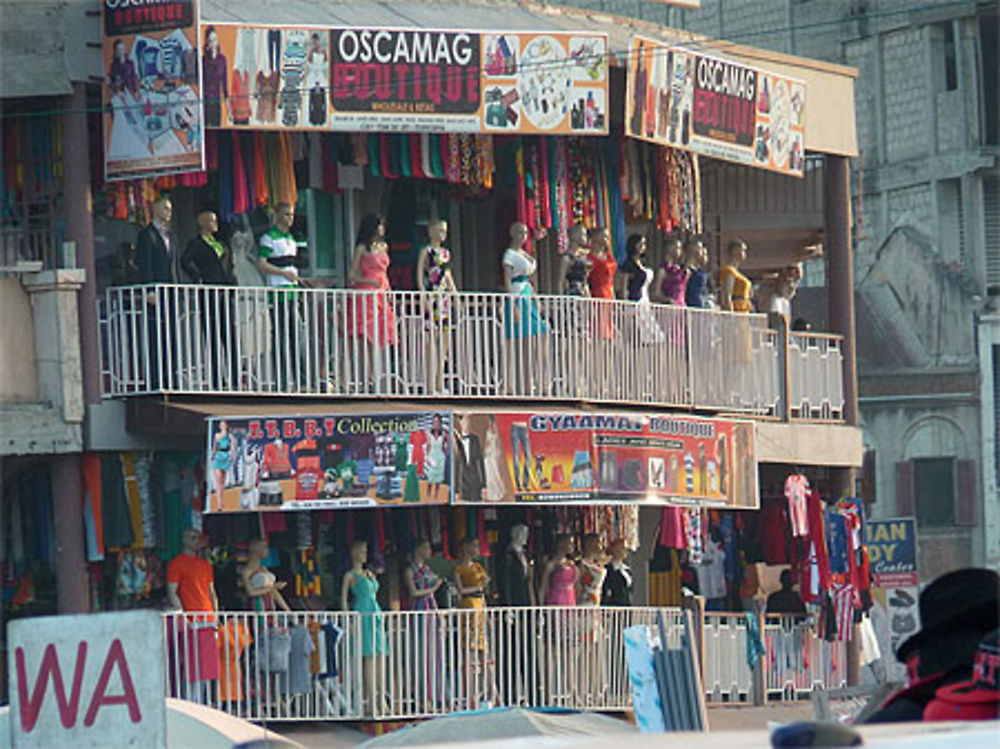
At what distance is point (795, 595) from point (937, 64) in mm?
27861

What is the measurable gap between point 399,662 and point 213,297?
10.9ft

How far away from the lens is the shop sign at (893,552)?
87.6 ft

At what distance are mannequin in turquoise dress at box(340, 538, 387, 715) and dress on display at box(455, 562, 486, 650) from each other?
2.67 feet

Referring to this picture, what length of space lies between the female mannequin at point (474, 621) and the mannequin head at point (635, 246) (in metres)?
3.18

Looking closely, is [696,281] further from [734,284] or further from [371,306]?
[371,306]

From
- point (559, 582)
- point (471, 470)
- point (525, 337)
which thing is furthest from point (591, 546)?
point (471, 470)

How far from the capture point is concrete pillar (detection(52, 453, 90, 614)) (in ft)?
71.1

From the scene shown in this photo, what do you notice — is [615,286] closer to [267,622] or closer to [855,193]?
[267,622]

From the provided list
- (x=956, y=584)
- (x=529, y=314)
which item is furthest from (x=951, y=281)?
(x=956, y=584)

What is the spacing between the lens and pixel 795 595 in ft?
86.6

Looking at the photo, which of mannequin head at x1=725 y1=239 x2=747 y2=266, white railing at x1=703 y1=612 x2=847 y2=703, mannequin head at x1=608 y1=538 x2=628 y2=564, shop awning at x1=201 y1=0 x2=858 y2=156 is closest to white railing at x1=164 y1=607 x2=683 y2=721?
mannequin head at x1=608 y1=538 x2=628 y2=564

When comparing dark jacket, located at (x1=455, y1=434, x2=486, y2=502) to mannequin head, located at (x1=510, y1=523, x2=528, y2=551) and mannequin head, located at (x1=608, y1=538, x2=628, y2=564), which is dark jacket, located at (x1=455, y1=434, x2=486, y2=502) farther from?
mannequin head, located at (x1=608, y1=538, x2=628, y2=564)

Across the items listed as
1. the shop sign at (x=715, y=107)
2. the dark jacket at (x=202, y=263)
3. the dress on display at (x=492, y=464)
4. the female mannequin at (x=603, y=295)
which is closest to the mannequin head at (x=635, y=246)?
the female mannequin at (x=603, y=295)

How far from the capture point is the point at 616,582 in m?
24.7
